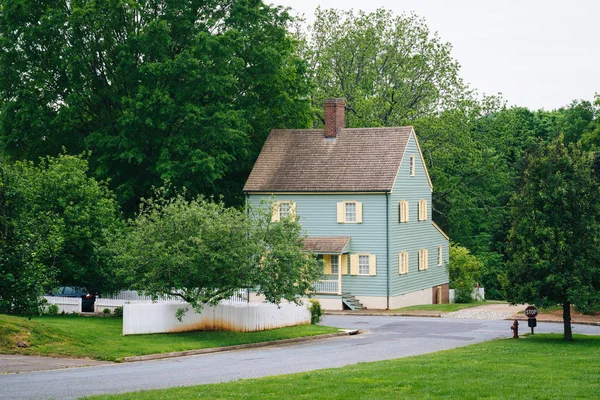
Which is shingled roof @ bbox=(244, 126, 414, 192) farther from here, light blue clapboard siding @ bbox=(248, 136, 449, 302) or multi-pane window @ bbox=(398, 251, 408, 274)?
multi-pane window @ bbox=(398, 251, 408, 274)

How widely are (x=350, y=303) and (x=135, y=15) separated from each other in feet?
66.9

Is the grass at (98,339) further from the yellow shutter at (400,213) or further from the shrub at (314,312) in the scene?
the yellow shutter at (400,213)

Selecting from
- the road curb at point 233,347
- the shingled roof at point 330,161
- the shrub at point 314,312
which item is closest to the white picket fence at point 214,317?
the shrub at point 314,312

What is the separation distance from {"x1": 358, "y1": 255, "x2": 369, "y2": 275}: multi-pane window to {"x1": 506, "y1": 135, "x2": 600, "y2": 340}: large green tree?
18.0 metres

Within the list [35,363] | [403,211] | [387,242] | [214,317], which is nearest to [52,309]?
[214,317]

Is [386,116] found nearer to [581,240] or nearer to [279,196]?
[279,196]

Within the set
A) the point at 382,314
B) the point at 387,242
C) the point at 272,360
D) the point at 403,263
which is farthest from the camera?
the point at 403,263

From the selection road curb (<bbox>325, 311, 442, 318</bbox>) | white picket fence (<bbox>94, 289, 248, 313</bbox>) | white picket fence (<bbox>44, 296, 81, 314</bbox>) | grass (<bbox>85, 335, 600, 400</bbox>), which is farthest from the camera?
road curb (<bbox>325, 311, 442, 318</bbox>)

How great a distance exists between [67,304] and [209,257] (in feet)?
37.5

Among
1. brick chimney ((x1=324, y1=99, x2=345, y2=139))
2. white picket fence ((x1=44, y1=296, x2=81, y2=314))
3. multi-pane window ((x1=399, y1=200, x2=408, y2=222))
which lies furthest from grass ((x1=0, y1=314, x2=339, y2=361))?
brick chimney ((x1=324, y1=99, x2=345, y2=139))

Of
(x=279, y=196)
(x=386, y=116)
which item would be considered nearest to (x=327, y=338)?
(x=279, y=196)

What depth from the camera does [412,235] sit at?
180 ft

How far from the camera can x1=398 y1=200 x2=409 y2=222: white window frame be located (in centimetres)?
5259

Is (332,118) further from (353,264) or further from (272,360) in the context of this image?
(272,360)
